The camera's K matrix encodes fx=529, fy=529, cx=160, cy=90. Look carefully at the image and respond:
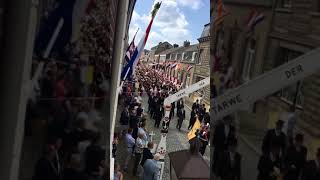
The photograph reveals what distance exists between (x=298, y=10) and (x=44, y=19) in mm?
2113

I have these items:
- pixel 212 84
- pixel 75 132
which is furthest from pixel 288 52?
pixel 75 132

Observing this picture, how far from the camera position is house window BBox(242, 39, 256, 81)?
16.0ft

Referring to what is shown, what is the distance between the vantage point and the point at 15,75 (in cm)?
426

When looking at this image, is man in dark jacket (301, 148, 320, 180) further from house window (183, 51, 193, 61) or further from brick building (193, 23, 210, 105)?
house window (183, 51, 193, 61)

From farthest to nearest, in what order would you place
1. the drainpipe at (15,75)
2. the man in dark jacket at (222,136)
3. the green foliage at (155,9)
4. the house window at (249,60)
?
the green foliage at (155,9)
the man in dark jacket at (222,136)
the house window at (249,60)
the drainpipe at (15,75)

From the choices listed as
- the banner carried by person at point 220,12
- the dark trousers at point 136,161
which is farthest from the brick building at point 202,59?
the banner carried by person at point 220,12

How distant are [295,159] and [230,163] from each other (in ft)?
2.41

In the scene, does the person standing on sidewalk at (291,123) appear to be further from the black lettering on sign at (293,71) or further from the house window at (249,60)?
the house window at (249,60)

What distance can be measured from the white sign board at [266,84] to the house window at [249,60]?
123mm

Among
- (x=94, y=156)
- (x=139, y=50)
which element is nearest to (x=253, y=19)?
(x=94, y=156)

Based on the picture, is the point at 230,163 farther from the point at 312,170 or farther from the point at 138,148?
the point at 138,148

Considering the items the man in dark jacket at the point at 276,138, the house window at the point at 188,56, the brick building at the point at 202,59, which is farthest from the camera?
the house window at the point at 188,56

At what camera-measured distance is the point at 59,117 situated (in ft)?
14.6

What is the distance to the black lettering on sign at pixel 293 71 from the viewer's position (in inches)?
169
